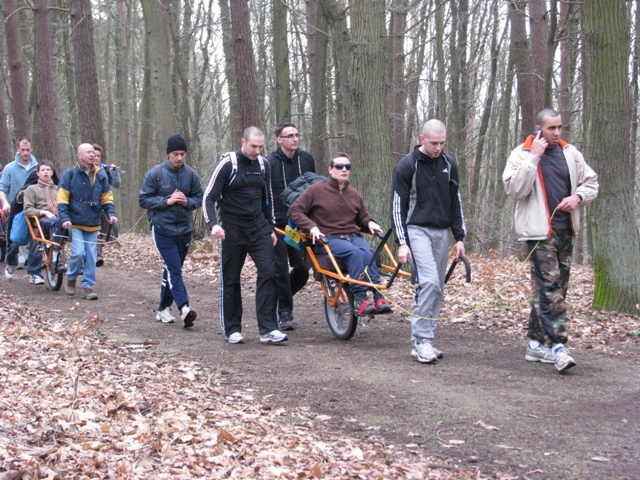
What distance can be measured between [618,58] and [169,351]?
622 centimetres

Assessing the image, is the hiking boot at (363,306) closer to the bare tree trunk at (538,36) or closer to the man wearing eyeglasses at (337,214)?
the man wearing eyeglasses at (337,214)

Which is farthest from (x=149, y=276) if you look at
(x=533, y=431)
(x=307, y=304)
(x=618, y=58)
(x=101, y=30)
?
(x=101, y=30)

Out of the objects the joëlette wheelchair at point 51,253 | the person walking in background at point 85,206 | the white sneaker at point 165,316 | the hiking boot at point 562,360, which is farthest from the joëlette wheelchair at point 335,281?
the joëlette wheelchair at point 51,253

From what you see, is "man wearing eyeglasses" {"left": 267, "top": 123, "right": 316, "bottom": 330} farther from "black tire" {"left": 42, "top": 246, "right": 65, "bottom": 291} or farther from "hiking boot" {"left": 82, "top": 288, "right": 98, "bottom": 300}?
"black tire" {"left": 42, "top": 246, "right": 65, "bottom": 291}

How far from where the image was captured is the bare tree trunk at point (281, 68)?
17203 millimetres

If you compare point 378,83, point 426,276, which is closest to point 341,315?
point 426,276

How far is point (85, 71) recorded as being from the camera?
1758 cm

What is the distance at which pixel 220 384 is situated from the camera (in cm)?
650

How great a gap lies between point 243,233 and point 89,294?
4368mm

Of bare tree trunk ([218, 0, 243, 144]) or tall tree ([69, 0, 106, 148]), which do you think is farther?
bare tree trunk ([218, 0, 243, 144])

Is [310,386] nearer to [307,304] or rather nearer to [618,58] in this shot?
[307,304]

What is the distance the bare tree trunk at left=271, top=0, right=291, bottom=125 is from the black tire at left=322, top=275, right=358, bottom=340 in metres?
9.36

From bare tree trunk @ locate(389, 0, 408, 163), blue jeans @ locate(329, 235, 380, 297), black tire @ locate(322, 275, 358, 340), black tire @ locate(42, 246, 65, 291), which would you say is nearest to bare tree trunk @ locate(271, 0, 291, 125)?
bare tree trunk @ locate(389, 0, 408, 163)

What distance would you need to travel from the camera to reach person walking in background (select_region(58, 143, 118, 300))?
1121 centimetres
